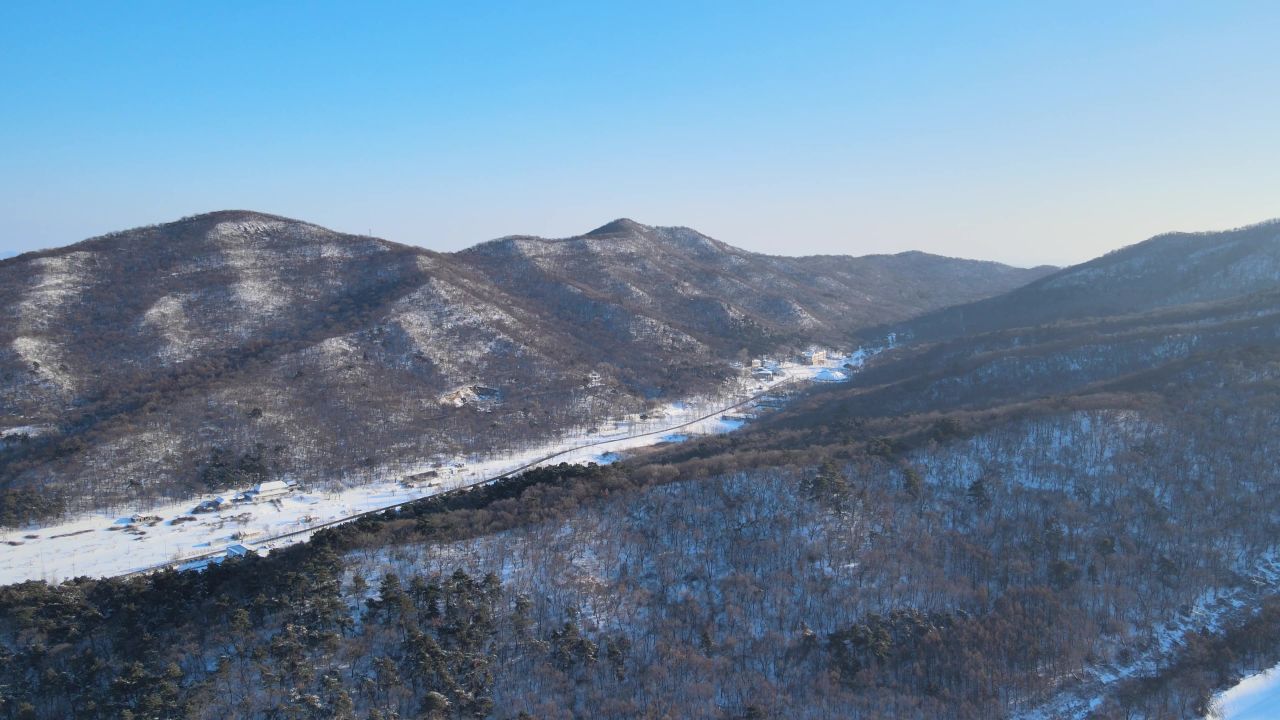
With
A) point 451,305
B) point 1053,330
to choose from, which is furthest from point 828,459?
point 451,305

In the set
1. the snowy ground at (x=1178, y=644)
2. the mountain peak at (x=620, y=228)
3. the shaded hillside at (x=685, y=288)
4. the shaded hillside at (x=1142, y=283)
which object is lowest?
the snowy ground at (x=1178, y=644)

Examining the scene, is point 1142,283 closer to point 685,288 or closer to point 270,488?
point 685,288

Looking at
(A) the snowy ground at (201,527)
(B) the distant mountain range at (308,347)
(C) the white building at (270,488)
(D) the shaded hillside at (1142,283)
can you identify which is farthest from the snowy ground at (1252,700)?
(D) the shaded hillside at (1142,283)

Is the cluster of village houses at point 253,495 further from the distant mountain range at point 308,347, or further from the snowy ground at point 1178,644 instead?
the snowy ground at point 1178,644

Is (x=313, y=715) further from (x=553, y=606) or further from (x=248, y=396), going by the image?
(x=248, y=396)

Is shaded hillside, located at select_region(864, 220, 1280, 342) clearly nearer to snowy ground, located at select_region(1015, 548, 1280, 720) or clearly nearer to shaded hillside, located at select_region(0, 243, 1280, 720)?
shaded hillside, located at select_region(0, 243, 1280, 720)

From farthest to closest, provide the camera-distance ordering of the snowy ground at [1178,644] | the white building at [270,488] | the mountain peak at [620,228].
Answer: the mountain peak at [620,228]
the white building at [270,488]
the snowy ground at [1178,644]
